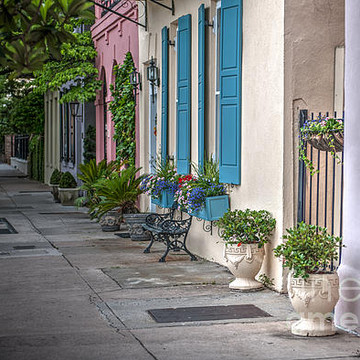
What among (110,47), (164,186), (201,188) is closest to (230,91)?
(201,188)

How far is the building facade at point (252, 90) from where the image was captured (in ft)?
29.5

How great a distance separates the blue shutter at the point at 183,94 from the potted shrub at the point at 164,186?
0.20 metres

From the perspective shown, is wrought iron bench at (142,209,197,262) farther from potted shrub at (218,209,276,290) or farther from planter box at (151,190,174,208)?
potted shrub at (218,209,276,290)

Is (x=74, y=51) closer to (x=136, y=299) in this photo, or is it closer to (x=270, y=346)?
(x=136, y=299)

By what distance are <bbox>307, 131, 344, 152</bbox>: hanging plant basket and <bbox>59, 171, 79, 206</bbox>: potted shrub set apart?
13851 mm

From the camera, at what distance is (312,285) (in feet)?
22.9

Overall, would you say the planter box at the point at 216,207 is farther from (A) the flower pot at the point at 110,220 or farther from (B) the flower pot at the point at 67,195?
(B) the flower pot at the point at 67,195

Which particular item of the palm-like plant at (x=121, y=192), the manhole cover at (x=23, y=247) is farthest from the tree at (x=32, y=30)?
the palm-like plant at (x=121, y=192)

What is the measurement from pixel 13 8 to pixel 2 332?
3562 millimetres

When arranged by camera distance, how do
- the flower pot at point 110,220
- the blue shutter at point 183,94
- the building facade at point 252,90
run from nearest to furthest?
the building facade at point 252,90 → the blue shutter at point 183,94 → the flower pot at point 110,220

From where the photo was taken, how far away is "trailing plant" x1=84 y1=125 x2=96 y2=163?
22.6 meters

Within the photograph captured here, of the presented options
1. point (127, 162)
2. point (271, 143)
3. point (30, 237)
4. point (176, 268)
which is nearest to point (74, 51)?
point (127, 162)

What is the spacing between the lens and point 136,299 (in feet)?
28.8

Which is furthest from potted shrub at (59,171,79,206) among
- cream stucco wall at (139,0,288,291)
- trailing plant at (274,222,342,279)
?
trailing plant at (274,222,342,279)
